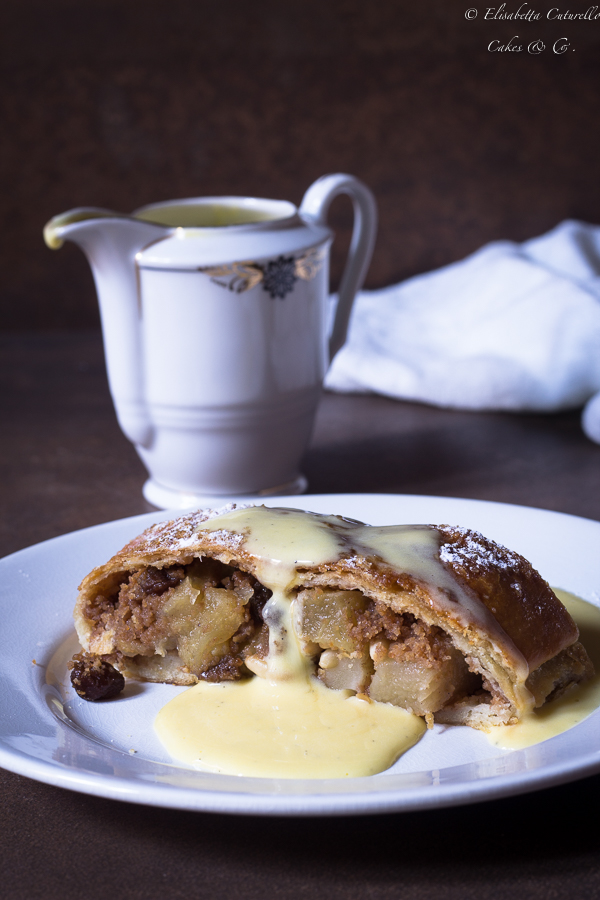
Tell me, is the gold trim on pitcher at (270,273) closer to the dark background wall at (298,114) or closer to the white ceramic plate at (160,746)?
the white ceramic plate at (160,746)

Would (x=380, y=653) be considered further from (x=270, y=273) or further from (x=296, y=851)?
(x=270, y=273)

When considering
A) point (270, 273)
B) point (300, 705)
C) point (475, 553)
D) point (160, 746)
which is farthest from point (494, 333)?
point (160, 746)

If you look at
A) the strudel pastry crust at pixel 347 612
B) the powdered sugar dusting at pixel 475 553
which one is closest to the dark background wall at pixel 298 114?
the strudel pastry crust at pixel 347 612

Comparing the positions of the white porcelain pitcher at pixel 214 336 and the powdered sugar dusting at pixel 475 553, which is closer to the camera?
the powdered sugar dusting at pixel 475 553

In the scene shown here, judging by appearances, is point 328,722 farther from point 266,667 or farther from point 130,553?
point 130,553

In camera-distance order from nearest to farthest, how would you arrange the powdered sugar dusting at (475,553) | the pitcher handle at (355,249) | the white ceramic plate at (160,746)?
the white ceramic plate at (160,746), the powdered sugar dusting at (475,553), the pitcher handle at (355,249)

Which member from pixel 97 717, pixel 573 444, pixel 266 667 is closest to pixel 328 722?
pixel 266 667

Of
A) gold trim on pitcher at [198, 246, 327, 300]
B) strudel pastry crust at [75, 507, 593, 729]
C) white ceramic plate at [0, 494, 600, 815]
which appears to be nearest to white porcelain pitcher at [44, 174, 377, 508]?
gold trim on pitcher at [198, 246, 327, 300]
